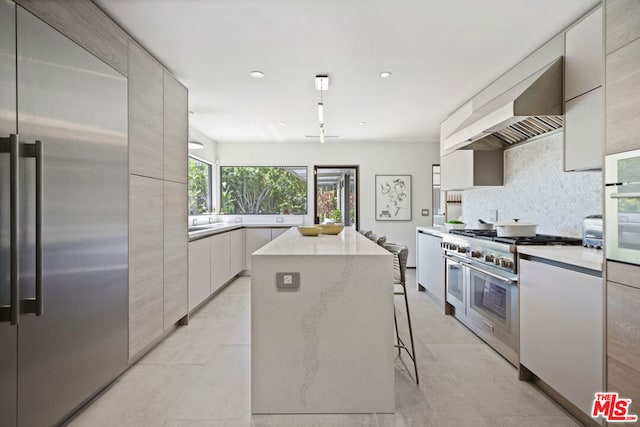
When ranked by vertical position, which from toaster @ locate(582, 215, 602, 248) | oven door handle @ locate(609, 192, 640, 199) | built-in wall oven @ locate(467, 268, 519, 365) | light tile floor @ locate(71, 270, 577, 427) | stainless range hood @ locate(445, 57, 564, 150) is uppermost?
stainless range hood @ locate(445, 57, 564, 150)

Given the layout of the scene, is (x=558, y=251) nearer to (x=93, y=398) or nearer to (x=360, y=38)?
(x=360, y=38)

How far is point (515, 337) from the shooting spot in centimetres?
243

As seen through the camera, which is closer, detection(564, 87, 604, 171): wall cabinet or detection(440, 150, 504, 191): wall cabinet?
detection(564, 87, 604, 171): wall cabinet

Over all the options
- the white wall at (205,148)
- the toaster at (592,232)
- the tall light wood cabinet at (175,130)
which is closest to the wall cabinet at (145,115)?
the tall light wood cabinet at (175,130)

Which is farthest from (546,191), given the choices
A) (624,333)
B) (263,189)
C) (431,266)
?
(263,189)

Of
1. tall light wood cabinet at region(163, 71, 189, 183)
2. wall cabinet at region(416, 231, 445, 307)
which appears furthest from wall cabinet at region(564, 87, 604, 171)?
tall light wood cabinet at region(163, 71, 189, 183)

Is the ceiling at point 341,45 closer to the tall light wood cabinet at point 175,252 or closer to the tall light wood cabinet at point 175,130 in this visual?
the tall light wood cabinet at point 175,130

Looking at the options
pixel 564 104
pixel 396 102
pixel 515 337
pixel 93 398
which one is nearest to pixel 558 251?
pixel 515 337

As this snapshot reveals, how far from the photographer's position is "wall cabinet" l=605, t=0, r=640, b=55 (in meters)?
1.52

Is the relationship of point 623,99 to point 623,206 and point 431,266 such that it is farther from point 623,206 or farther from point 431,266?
point 431,266

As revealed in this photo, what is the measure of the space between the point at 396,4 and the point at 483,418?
2466 millimetres

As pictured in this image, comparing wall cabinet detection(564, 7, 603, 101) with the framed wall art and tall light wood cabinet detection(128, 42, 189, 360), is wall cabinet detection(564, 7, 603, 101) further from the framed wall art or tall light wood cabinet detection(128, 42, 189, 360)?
the framed wall art

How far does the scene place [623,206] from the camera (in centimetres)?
157

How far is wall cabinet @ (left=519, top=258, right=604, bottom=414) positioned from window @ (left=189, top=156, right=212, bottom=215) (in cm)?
460
